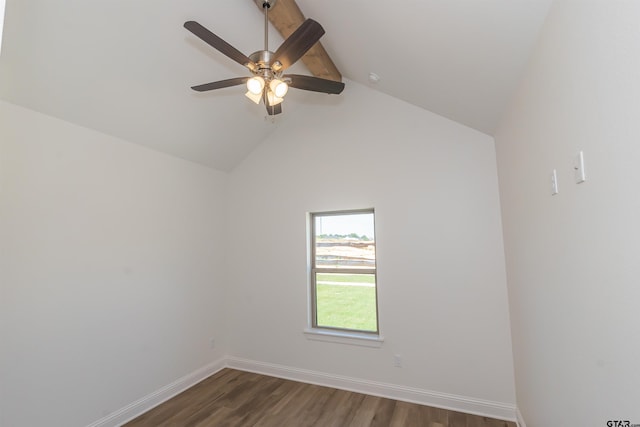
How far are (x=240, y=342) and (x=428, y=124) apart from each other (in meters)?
3.49

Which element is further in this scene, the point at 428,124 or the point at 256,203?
the point at 256,203

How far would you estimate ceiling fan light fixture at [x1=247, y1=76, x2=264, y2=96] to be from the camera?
1.80m

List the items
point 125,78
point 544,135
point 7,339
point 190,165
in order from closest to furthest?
point 544,135 < point 7,339 < point 125,78 < point 190,165

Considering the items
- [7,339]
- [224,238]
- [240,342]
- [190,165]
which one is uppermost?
[190,165]

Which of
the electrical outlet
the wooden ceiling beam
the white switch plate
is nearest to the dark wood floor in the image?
the electrical outlet

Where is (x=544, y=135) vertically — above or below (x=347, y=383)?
above

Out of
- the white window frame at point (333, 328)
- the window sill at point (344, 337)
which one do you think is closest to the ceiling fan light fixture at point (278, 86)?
the white window frame at point (333, 328)

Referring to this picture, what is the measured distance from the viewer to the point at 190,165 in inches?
140

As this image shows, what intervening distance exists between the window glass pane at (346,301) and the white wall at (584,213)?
5.29ft

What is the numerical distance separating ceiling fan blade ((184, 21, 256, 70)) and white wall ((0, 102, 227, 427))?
5.21 ft

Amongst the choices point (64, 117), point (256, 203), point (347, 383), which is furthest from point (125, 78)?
point (347, 383)

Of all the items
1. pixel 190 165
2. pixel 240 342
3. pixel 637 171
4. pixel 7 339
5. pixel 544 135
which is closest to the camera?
pixel 637 171

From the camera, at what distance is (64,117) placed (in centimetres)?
235

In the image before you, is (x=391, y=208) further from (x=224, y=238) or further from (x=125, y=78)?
(x=125, y=78)
